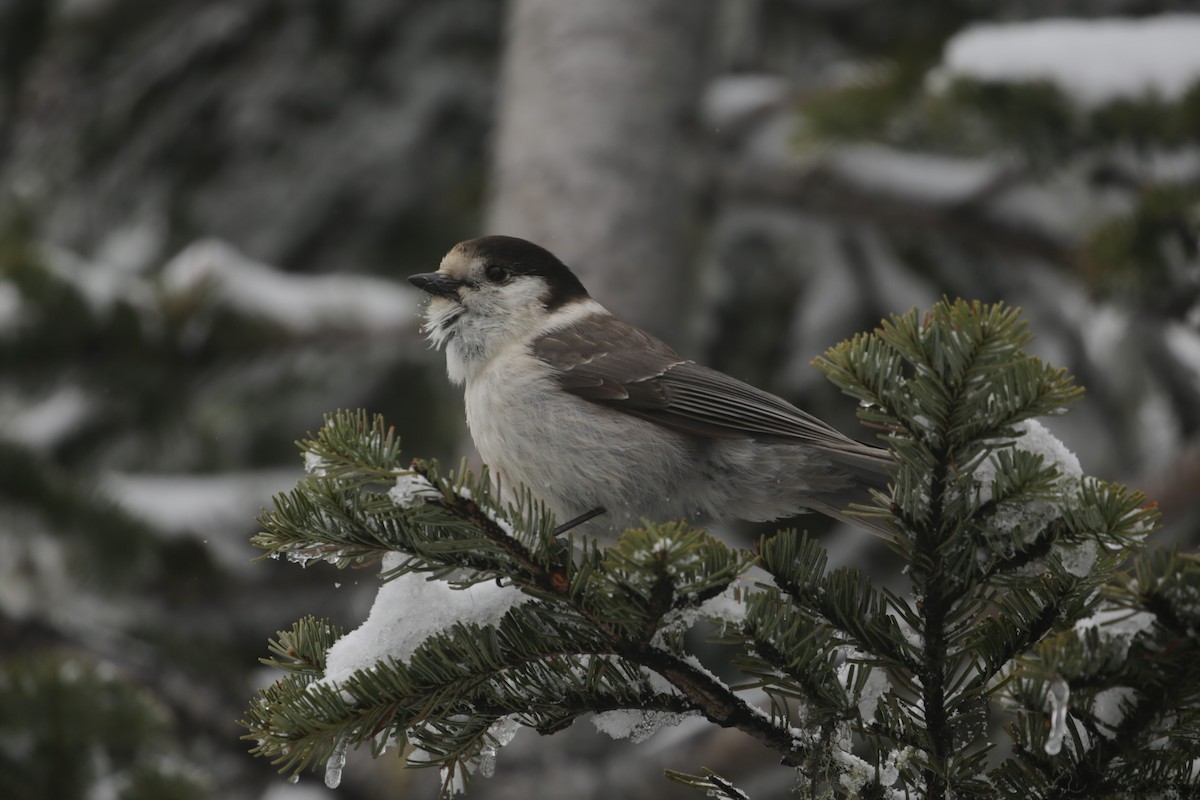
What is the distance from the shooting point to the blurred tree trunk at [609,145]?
15.1 feet

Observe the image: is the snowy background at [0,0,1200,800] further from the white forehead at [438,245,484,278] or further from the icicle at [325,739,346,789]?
the icicle at [325,739,346,789]

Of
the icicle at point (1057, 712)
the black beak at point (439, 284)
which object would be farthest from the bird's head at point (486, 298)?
the icicle at point (1057, 712)

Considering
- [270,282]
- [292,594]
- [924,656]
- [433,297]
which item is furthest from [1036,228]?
[292,594]

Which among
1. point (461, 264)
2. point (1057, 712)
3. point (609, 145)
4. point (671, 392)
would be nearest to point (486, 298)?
point (461, 264)

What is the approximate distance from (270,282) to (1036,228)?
10.1ft

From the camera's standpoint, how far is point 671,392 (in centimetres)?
276

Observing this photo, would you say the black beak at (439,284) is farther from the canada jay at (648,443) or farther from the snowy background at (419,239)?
the snowy background at (419,239)

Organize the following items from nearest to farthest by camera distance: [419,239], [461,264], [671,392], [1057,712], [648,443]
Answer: [1057,712], [648,443], [671,392], [461,264], [419,239]

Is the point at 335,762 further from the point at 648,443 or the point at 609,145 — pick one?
the point at 609,145

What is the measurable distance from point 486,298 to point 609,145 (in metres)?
1.80

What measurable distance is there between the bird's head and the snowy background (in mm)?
1280

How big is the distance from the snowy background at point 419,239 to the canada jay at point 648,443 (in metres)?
1.09

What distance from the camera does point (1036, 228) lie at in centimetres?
445

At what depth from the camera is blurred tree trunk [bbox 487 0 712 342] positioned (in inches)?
181
